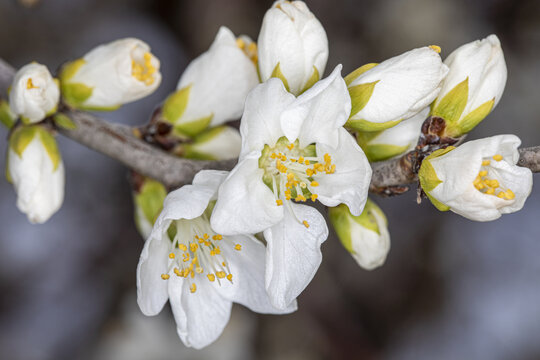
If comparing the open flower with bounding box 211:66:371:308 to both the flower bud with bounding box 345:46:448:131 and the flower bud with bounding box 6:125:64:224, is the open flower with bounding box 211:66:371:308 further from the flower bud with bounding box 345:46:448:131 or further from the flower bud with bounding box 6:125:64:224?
the flower bud with bounding box 6:125:64:224

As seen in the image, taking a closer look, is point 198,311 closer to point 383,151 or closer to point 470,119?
point 383,151

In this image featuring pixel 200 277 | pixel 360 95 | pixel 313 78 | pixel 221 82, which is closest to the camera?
pixel 360 95

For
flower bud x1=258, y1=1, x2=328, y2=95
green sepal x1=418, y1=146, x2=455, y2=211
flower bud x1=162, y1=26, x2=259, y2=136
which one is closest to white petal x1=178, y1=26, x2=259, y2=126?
flower bud x1=162, y1=26, x2=259, y2=136

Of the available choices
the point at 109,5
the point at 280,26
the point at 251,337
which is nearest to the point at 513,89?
the point at 251,337

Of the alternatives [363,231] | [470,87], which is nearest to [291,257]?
[363,231]

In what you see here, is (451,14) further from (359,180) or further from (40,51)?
(359,180)

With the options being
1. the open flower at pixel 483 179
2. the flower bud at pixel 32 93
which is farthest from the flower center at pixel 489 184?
the flower bud at pixel 32 93
